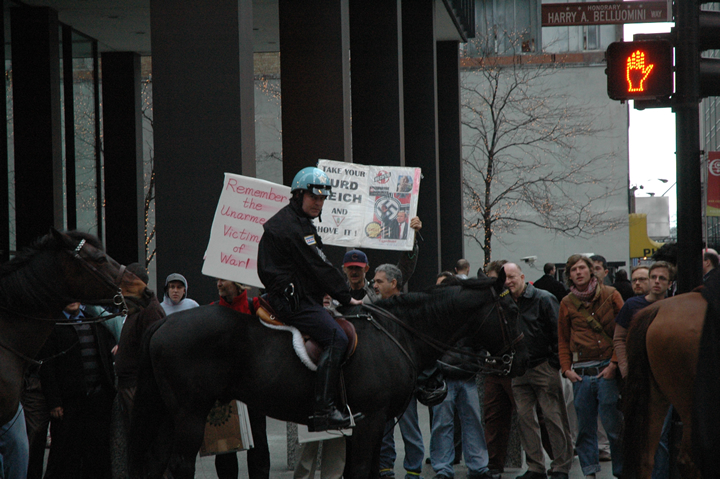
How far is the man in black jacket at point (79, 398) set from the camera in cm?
807

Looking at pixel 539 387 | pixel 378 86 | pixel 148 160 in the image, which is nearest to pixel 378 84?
pixel 378 86

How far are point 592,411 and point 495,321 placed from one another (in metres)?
2.16

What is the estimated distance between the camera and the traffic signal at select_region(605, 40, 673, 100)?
7.59 meters

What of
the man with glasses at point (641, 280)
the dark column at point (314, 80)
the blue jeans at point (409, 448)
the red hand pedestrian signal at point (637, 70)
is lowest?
the blue jeans at point (409, 448)

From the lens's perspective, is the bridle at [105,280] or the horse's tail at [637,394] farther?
the horse's tail at [637,394]

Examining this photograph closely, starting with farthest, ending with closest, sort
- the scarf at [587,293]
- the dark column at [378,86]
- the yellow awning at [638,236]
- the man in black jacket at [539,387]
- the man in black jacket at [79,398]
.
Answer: the yellow awning at [638,236] → the dark column at [378,86] → the man in black jacket at [539,387] → the scarf at [587,293] → the man in black jacket at [79,398]

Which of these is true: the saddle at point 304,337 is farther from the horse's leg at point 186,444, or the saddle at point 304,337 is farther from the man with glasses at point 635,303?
the man with glasses at point 635,303

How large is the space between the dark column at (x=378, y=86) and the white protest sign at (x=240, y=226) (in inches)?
339

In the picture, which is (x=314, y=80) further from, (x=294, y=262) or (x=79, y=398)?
(x=294, y=262)

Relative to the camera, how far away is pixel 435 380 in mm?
8328

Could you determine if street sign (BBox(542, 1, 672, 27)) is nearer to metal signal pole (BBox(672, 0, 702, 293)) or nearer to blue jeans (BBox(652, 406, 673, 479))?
metal signal pole (BBox(672, 0, 702, 293))

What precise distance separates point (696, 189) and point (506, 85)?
86.1 feet

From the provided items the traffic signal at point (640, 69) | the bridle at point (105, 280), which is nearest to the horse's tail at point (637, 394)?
the traffic signal at point (640, 69)

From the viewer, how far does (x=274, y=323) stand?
668 cm
